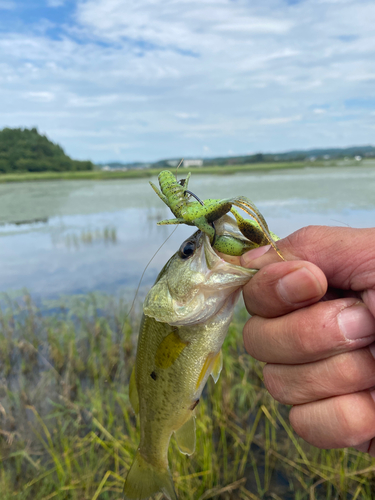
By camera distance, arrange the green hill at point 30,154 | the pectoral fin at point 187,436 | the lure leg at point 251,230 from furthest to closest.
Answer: the green hill at point 30,154
the pectoral fin at point 187,436
the lure leg at point 251,230

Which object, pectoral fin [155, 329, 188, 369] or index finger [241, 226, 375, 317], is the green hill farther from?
index finger [241, 226, 375, 317]

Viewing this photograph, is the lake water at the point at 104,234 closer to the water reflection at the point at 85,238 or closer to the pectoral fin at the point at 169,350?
the water reflection at the point at 85,238

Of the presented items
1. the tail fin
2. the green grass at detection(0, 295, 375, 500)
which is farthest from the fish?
the green grass at detection(0, 295, 375, 500)

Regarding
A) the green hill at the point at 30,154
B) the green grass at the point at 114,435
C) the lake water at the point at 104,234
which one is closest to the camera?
the green grass at the point at 114,435

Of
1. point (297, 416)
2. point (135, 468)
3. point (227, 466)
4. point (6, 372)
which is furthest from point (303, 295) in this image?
point (6, 372)

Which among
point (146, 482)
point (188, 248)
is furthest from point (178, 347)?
point (146, 482)

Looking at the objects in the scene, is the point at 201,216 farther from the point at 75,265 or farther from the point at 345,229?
the point at 75,265

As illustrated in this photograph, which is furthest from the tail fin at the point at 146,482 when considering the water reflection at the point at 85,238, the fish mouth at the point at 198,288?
the water reflection at the point at 85,238
